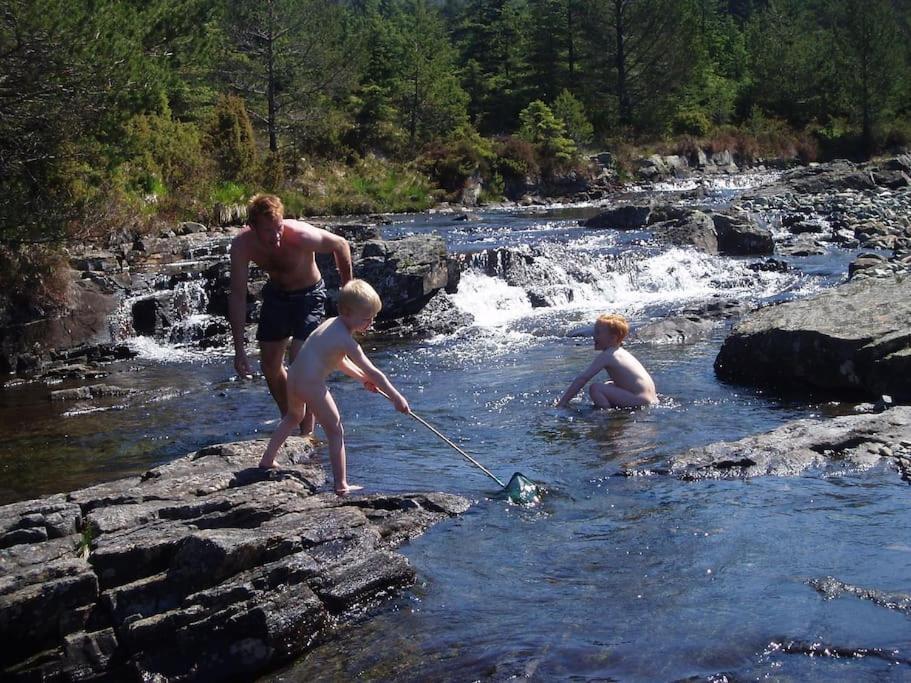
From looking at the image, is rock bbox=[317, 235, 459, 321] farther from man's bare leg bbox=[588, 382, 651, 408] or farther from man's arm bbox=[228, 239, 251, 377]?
man's arm bbox=[228, 239, 251, 377]

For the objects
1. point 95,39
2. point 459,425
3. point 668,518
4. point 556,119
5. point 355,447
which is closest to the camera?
point 668,518

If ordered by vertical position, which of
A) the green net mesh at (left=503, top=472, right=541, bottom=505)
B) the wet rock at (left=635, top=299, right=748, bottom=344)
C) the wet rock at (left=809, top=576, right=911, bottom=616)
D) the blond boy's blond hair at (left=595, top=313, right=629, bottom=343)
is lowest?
the wet rock at (left=635, top=299, right=748, bottom=344)

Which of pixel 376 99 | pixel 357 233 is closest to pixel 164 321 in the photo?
pixel 357 233

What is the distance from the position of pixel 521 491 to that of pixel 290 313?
242 cm

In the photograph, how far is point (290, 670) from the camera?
16.2ft

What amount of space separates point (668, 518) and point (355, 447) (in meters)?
3.29

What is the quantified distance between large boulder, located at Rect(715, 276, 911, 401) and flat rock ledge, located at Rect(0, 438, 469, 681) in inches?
A: 217

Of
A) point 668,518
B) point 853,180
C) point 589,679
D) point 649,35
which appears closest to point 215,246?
point 668,518

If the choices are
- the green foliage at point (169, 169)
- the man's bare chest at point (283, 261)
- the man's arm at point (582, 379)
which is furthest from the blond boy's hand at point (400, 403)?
the green foliage at point (169, 169)

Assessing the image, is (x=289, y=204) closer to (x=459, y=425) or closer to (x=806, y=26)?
(x=459, y=425)

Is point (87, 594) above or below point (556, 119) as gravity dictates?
below

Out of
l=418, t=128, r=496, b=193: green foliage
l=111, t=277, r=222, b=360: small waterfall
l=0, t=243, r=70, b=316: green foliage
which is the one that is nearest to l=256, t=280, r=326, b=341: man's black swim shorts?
l=111, t=277, r=222, b=360: small waterfall

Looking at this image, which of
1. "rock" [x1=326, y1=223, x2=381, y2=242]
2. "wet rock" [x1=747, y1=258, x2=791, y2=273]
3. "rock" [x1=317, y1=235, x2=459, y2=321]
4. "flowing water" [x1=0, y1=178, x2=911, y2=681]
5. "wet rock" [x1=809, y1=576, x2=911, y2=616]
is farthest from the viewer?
"rock" [x1=326, y1=223, x2=381, y2=242]

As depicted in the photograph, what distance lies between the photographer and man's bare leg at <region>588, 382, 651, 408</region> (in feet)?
32.9
